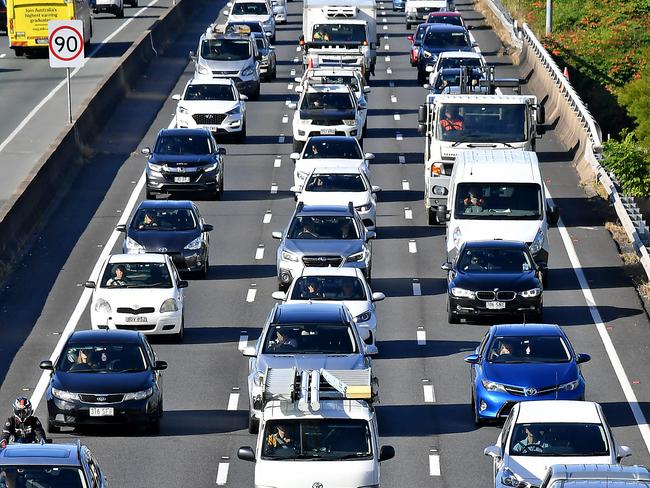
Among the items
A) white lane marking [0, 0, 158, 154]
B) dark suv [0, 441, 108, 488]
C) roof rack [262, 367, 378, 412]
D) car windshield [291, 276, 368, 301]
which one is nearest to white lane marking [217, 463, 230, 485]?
roof rack [262, 367, 378, 412]

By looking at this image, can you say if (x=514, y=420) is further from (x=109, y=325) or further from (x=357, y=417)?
(x=109, y=325)

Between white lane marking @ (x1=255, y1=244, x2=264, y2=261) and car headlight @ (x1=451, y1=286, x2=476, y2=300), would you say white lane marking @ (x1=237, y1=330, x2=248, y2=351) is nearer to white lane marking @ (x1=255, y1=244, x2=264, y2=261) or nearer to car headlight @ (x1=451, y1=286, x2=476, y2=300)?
car headlight @ (x1=451, y1=286, x2=476, y2=300)

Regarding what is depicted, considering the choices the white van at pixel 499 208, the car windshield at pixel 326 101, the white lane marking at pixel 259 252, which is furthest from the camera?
the car windshield at pixel 326 101

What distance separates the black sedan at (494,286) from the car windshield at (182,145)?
1215 centimetres

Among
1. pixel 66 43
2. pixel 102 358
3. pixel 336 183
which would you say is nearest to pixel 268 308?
pixel 336 183

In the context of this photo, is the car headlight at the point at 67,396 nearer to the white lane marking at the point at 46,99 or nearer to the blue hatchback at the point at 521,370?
the blue hatchback at the point at 521,370

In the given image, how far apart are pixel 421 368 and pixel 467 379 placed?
3.33ft

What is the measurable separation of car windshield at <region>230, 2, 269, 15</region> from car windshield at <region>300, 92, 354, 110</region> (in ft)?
89.4

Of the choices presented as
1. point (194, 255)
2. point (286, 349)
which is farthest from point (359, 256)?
point (286, 349)

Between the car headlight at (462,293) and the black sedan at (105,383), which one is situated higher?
the black sedan at (105,383)

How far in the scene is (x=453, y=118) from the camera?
43.1 m

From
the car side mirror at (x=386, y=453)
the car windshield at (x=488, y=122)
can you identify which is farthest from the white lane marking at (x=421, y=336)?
the car side mirror at (x=386, y=453)

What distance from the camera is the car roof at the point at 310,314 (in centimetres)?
2809

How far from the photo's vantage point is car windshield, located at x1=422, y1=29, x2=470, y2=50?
66.1 meters
